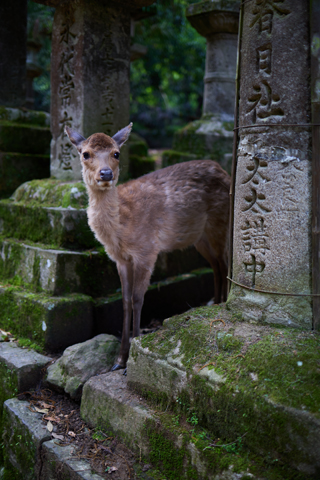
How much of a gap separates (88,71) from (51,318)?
273cm

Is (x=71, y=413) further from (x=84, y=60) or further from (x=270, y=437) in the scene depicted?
(x=84, y=60)

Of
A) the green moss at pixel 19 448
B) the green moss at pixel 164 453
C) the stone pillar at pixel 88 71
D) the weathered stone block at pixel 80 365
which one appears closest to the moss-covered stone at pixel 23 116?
the stone pillar at pixel 88 71

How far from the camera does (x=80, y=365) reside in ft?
12.2

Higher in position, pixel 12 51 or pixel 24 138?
pixel 12 51

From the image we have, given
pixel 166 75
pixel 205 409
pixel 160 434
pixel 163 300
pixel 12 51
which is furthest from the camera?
pixel 166 75

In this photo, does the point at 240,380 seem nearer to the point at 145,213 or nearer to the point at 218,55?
the point at 145,213

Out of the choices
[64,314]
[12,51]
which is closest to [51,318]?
[64,314]

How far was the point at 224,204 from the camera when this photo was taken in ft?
15.5

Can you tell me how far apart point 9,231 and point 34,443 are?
2.78 m

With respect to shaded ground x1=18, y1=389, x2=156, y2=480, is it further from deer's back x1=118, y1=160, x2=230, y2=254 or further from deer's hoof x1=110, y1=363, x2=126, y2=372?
deer's back x1=118, y1=160, x2=230, y2=254

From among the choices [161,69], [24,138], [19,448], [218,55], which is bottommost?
[19,448]

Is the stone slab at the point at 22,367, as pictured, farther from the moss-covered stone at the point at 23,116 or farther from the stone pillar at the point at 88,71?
the moss-covered stone at the point at 23,116

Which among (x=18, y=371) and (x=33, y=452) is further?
(x=18, y=371)

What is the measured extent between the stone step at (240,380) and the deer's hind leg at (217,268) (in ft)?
5.47
